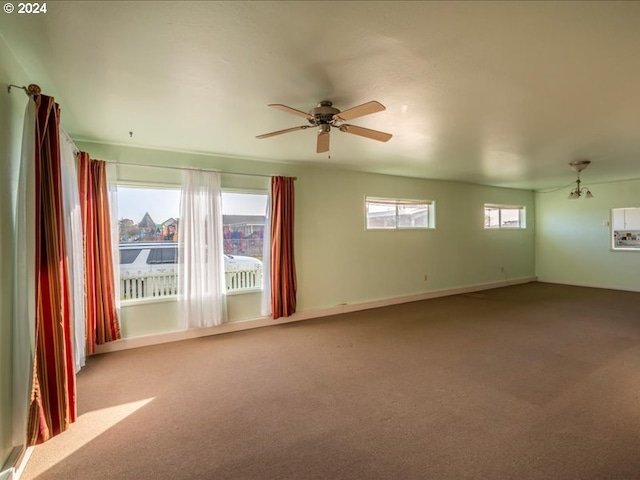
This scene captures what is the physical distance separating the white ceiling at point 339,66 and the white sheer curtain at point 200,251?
0.70 meters

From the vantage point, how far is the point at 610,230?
6969mm

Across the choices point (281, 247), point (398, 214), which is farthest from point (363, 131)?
point (398, 214)

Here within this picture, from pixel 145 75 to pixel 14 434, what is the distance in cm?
242

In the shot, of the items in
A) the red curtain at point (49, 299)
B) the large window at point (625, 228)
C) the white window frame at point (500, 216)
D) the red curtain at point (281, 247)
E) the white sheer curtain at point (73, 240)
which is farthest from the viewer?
the white window frame at point (500, 216)

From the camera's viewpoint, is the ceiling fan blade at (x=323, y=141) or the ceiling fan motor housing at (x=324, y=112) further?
the ceiling fan blade at (x=323, y=141)

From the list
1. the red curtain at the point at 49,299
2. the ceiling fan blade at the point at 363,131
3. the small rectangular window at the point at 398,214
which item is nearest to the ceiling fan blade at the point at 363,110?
the ceiling fan blade at the point at 363,131

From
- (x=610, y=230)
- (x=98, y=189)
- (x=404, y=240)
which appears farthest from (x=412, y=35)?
(x=610, y=230)

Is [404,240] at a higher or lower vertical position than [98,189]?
lower

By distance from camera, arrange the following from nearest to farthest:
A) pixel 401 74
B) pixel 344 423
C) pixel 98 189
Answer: pixel 401 74
pixel 344 423
pixel 98 189

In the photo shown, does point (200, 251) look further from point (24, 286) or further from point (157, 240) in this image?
point (24, 286)

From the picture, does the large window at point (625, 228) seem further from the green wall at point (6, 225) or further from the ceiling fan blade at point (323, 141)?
the green wall at point (6, 225)

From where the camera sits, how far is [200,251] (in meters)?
4.09

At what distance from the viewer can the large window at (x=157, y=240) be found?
3854mm

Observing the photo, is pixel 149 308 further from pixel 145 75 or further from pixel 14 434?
pixel 145 75
